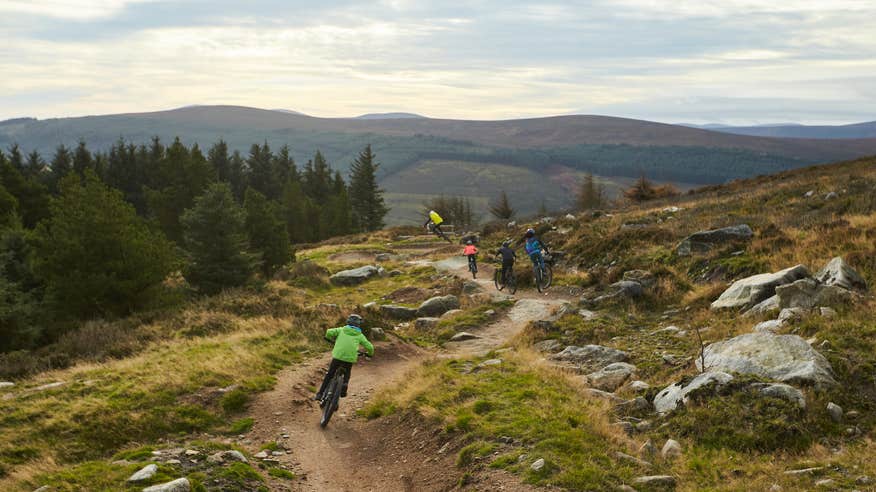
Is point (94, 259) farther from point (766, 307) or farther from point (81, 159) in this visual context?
point (81, 159)

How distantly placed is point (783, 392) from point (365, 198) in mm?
81287

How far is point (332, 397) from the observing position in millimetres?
12086

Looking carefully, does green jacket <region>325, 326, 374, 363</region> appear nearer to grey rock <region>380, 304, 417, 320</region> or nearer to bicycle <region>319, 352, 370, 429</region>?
bicycle <region>319, 352, 370, 429</region>

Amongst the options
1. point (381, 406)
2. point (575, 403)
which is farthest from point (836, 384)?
point (381, 406)

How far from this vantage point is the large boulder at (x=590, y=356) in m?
13.1

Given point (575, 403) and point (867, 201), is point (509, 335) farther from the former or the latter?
point (867, 201)

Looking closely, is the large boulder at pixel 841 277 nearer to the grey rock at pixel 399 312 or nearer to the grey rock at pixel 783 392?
the grey rock at pixel 783 392

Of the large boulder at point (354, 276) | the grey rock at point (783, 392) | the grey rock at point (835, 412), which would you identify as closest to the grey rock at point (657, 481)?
the grey rock at point (783, 392)

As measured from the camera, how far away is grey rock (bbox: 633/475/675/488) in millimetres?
7594

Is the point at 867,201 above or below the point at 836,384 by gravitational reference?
above

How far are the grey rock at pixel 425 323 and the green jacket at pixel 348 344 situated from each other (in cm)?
795

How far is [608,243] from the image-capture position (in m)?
26.1

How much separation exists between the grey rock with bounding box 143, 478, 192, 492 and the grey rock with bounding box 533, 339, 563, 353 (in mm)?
9507

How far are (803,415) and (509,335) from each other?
33.1ft
